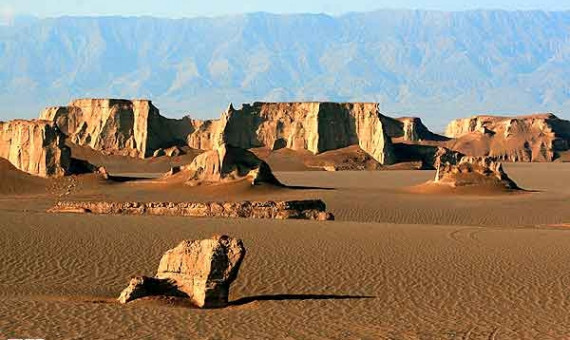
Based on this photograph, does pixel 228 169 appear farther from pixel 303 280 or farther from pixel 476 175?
pixel 303 280

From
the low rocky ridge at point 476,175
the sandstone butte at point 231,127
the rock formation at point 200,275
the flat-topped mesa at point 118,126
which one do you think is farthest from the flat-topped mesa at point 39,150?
the flat-topped mesa at point 118,126

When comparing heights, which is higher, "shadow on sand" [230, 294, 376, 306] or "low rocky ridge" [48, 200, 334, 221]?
"shadow on sand" [230, 294, 376, 306]

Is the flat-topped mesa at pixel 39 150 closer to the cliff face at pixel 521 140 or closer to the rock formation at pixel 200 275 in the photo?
the rock formation at pixel 200 275

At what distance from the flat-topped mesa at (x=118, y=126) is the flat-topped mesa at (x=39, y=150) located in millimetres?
38886

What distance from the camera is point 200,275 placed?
587 inches

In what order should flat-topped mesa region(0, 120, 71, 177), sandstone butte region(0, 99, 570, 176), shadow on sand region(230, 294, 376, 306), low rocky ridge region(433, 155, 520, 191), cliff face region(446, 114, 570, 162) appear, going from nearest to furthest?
1. shadow on sand region(230, 294, 376, 306)
2. low rocky ridge region(433, 155, 520, 191)
3. flat-topped mesa region(0, 120, 71, 177)
4. sandstone butte region(0, 99, 570, 176)
5. cliff face region(446, 114, 570, 162)

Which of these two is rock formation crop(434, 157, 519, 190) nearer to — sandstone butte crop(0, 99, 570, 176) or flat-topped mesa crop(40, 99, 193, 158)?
sandstone butte crop(0, 99, 570, 176)

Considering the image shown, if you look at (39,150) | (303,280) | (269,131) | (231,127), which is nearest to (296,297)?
(303,280)

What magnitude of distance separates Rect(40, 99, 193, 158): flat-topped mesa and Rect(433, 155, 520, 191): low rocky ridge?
4958cm

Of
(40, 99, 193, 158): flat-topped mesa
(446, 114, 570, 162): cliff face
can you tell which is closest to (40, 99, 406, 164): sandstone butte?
(40, 99, 193, 158): flat-topped mesa

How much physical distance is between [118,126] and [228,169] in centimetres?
5121

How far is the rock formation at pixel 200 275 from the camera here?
1467 cm

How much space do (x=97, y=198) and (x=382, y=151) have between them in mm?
58448

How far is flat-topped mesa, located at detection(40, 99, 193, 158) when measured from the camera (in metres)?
93.3
